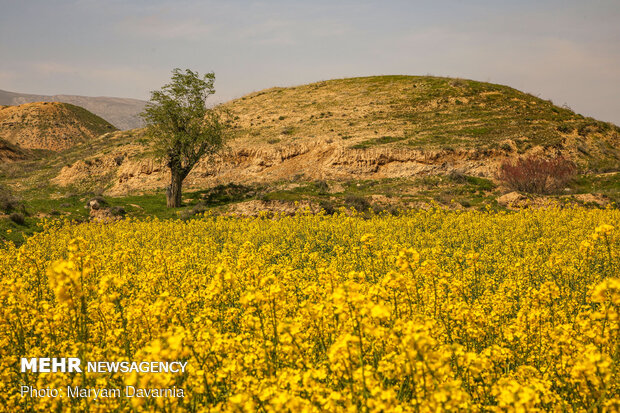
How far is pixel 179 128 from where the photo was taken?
103ft

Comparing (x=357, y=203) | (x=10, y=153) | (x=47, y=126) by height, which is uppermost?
(x=47, y=126)

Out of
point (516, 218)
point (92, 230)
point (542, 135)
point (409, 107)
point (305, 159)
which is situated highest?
point (409, 107)

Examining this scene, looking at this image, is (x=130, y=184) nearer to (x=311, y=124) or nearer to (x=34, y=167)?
(x=311, y=124)

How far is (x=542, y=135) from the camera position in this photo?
40.9 metres

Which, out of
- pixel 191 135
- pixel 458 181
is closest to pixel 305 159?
pixel 191 135

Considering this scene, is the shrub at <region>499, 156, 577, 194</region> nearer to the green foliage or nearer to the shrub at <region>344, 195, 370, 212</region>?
the shrub at <region>344, 195, 370, 212</region>

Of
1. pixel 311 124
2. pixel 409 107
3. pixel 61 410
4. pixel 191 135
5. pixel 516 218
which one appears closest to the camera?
pixel 61 410

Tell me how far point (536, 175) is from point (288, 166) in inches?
934

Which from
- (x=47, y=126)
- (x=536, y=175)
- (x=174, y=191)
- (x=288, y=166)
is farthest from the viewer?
(x=47, y=126)

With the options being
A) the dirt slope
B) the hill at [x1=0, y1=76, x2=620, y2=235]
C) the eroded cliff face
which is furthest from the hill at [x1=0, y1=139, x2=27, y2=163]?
the eroded cliff face

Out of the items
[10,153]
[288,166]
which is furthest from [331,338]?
[10,153]

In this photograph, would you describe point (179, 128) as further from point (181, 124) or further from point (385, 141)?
point (385, 141)

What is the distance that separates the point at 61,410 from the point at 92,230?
15.7 m

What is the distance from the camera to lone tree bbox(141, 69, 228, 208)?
30.6 meters
